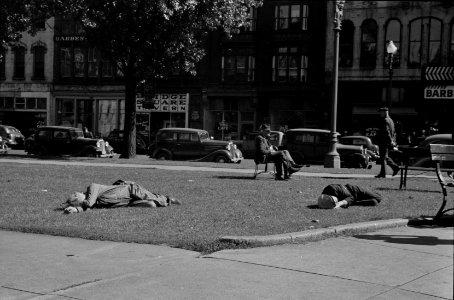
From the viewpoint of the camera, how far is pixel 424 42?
129 feet

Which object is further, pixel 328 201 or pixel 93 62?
pixel 93 62

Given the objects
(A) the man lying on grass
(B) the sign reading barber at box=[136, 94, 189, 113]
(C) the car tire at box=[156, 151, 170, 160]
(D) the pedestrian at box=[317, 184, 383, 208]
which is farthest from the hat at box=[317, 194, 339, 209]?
(B) the sign reading barber at box=[136, 94, 189, 113]

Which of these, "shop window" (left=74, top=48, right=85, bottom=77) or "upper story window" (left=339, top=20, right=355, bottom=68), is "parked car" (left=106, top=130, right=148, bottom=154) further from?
"upper story window" (left=339, top=20, right=355, bottom=68)

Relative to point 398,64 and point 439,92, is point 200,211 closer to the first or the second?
point 439,92

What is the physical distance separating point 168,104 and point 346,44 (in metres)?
14.1

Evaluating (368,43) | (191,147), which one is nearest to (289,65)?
(368,43)

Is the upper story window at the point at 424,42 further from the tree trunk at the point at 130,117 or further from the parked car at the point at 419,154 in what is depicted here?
the tree trunk at the point at 130,117

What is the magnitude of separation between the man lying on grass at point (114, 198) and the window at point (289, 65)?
3347 cm

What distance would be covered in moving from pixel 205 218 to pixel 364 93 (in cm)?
3380

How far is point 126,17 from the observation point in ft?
→ 82.0

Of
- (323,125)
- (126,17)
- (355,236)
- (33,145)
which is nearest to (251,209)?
(355,236)

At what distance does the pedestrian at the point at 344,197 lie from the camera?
Result: 9906 millimetres

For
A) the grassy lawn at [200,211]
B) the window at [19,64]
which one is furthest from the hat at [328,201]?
the window at [19,64]

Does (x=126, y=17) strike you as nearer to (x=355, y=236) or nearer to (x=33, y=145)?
(x=33, y=145)
